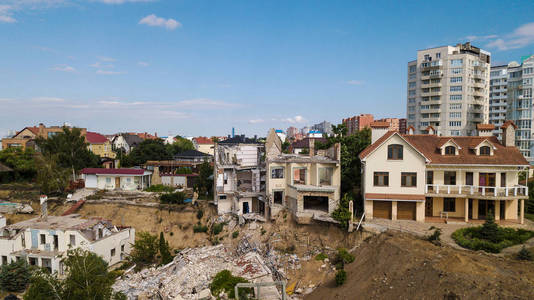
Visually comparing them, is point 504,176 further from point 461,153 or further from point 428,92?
point 428,92

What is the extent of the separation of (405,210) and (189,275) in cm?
2125

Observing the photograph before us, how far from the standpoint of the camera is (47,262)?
3500cm

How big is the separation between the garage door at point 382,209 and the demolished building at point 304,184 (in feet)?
12.4

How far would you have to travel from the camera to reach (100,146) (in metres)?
88.2

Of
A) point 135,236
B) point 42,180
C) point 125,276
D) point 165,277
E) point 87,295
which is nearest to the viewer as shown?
point 87,295

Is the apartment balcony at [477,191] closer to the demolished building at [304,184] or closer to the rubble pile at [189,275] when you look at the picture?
the demolished building at [304,184]

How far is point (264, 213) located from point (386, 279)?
59.4 ft

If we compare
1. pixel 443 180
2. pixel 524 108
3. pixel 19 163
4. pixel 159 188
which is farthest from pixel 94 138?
pixel 524 108

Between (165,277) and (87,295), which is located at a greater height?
(87,295)

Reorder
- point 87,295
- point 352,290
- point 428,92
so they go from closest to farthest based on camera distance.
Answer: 1. point 87,295
2. point 352,290
3. point 428,92

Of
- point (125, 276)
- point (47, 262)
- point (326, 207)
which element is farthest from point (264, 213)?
point (47, 262)

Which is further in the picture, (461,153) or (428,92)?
(428,92)

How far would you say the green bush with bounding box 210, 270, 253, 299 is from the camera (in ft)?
81.3

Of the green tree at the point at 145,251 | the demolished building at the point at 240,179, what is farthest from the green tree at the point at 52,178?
the demolished building at the point at 240,179
